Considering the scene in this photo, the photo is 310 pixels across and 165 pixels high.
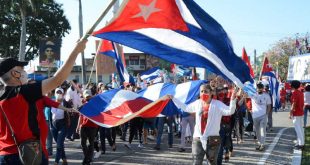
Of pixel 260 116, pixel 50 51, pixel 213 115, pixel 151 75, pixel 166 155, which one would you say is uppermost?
pixel 50 51

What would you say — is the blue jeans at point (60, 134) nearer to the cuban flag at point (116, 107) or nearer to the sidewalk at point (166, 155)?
the sidewalk at point (166, 155)

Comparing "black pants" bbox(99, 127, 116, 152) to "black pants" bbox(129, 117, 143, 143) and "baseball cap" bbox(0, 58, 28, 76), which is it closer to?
"black pants" bbox(129, 117, 143, 143)

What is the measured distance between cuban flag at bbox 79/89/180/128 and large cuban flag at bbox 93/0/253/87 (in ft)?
3.43

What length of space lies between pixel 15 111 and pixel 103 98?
4.85 m

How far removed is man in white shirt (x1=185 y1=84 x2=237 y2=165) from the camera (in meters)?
7.38

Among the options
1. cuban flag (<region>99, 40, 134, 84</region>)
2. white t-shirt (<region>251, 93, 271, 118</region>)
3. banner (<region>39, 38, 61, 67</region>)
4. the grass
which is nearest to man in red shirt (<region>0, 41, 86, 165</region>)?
the grass

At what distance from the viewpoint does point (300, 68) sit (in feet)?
87.7

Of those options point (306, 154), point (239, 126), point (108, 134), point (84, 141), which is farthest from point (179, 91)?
point (239, 126)

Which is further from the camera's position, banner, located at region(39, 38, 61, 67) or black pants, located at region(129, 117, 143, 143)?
banner, located at region(39, 38, 61, 67)

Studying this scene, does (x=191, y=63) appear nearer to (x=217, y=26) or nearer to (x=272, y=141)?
(x=217, y=26)

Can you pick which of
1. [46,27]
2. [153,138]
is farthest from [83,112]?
[46,27]

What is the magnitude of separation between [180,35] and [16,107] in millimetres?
3163

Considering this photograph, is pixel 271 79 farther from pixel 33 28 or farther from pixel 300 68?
pixel 33 28

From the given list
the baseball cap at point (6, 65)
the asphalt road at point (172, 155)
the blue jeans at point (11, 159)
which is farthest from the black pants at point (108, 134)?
the baseball cap at point (6, 65)
